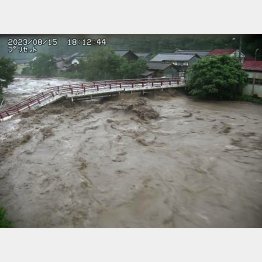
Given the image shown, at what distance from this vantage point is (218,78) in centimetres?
2266

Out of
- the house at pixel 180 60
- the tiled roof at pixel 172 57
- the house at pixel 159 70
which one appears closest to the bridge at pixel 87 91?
the house at pixel 159 70

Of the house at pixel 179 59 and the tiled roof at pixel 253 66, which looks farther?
the house at pixel 179 59

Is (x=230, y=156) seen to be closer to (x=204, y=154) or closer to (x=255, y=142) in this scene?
(x=204, y=154)

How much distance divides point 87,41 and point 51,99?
836cm

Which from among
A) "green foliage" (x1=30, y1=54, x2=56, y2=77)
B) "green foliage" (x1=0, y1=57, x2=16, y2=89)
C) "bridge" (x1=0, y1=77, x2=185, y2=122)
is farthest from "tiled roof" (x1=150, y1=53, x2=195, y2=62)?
"green foliage" (x1=0, y1=57, x2=16, y2=89)

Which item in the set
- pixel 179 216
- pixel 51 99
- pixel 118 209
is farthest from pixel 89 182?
pixel 51 99

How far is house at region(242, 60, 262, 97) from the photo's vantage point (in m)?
23.4

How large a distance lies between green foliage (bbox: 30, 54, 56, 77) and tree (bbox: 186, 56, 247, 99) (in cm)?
2484

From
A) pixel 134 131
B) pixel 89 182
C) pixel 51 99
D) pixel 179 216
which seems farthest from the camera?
pixel 51 99

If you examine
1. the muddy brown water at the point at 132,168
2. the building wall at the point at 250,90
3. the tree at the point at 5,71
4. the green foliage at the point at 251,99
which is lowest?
the muddy brown water at the point at 132,168

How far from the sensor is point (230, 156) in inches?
551

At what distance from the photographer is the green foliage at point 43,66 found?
42.7 meters

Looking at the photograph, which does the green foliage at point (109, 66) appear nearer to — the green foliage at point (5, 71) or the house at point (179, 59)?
the house at point (179, 59)

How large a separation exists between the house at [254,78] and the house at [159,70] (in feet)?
29.1
